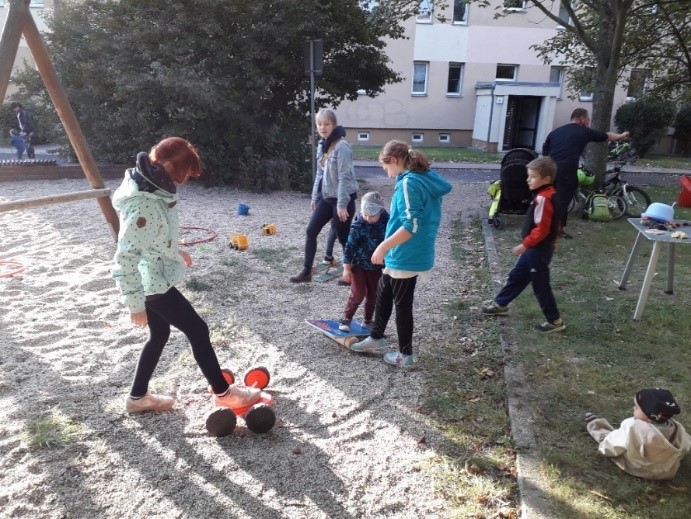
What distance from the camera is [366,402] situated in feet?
12.0

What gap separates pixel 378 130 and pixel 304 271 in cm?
2158

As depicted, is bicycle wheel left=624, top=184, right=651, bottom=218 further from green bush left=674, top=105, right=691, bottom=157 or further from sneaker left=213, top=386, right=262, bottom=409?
green bush left=674, top=105, right=691, bottom=157

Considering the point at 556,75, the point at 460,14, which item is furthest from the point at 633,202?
the point at 556,75

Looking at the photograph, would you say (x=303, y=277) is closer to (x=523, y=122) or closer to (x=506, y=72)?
(x=506, y=72)

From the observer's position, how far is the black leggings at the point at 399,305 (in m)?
3.91

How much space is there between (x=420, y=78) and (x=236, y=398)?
25.5 m

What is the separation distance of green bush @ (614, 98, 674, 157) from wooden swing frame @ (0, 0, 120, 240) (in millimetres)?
24373

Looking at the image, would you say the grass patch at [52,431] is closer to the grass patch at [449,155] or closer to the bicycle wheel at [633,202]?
the bicycle wheel at [633,202]

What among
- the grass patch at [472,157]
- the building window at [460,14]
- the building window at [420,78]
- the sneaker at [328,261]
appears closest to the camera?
the sneaker at [328,261]

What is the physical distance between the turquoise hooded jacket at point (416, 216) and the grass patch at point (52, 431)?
2.32m

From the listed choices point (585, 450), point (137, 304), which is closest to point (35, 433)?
point (137, 304)

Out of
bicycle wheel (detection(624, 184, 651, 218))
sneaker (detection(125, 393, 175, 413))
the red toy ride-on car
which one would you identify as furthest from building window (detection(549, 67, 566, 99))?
sneaker (detection(125, 393, 175, 413))

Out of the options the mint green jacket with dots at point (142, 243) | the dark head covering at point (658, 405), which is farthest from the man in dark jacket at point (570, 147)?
the mint green jacket with dots at point (142, 243)

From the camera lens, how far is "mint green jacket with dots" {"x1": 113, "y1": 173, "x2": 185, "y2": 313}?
9.14 ft
